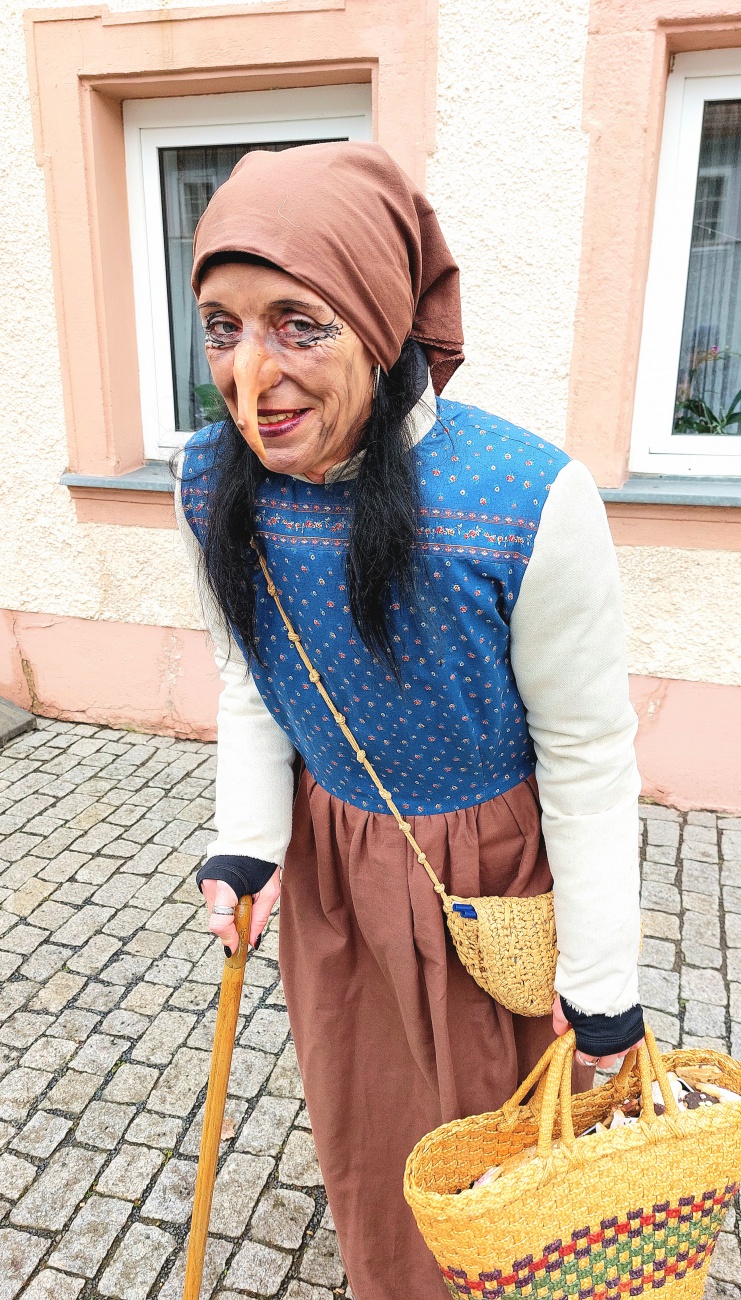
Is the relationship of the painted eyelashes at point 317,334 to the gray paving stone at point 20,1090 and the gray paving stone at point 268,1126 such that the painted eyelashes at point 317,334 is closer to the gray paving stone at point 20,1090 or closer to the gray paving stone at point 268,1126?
the gray paving stone at point 268,1126

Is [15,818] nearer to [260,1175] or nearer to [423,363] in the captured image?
[260,1175]

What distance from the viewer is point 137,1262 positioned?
2039 mm

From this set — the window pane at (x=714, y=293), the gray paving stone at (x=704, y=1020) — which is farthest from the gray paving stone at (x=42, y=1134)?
the window pane at (x=714, y=293)

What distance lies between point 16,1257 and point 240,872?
51.5 inches

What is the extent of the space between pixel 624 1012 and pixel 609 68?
127 inches

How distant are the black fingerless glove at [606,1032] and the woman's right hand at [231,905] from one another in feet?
1.82

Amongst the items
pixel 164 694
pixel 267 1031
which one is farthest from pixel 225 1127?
pixel 164 694

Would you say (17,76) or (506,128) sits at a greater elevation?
(17,76)

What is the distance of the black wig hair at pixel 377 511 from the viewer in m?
1.11

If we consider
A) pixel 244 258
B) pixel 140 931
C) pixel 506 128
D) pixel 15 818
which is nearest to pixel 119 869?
pixel 140 931

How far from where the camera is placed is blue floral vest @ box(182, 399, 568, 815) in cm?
111

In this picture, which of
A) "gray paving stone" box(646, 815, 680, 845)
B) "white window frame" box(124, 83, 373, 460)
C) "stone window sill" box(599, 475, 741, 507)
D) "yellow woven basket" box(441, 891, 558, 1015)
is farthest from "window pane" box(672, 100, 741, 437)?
"yellow woven basket" box(441, 891, 558, 1015)

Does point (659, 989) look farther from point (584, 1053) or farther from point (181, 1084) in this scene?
point (584, 1053)

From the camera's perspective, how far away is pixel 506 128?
130 inches
